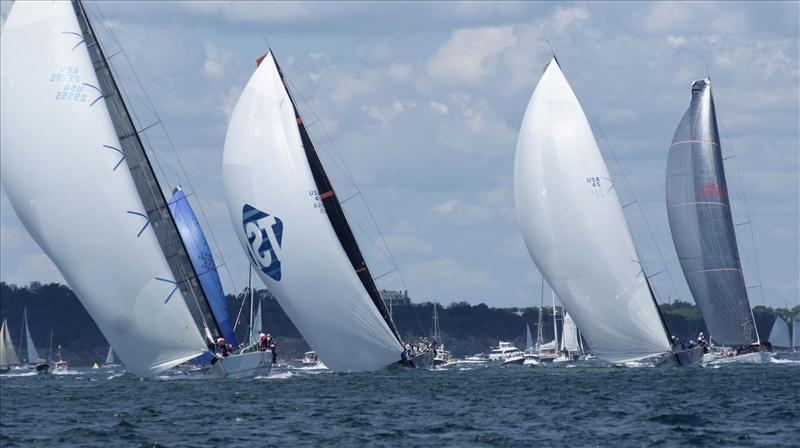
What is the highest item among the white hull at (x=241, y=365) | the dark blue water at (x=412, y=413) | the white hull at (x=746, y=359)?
the white hull at (x=746, y=359)

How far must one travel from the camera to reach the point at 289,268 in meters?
58.7

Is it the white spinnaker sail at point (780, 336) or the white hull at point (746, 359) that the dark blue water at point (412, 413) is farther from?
the white spinnaker sail at point (780, 336)

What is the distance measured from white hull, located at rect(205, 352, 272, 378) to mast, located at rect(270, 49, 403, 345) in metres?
5.52

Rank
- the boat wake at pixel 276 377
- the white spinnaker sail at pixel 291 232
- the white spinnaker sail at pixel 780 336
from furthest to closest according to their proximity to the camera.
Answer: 1. the white spinnaker sail at pixel 780 336
2. the boat wake at pixel 276 377
3. the white spinnaker sail at pixel 291 232

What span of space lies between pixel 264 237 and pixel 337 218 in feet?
11.6

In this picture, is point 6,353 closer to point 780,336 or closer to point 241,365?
point 780,336

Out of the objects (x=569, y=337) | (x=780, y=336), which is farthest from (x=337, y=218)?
(x=569, y=337)

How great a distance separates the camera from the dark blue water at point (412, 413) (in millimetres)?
35375

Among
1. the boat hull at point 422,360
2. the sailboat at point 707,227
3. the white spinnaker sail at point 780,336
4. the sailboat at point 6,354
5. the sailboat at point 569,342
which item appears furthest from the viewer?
the sailboat at point 569,342

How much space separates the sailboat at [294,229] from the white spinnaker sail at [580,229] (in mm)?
7495

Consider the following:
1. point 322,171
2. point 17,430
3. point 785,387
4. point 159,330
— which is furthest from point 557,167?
point 17,430

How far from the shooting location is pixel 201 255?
67.1 meters

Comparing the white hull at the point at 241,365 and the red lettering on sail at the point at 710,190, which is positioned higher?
the red lettering on sail at the point at 710,190

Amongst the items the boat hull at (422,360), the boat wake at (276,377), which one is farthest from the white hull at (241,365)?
the boat hull at (422,360)
